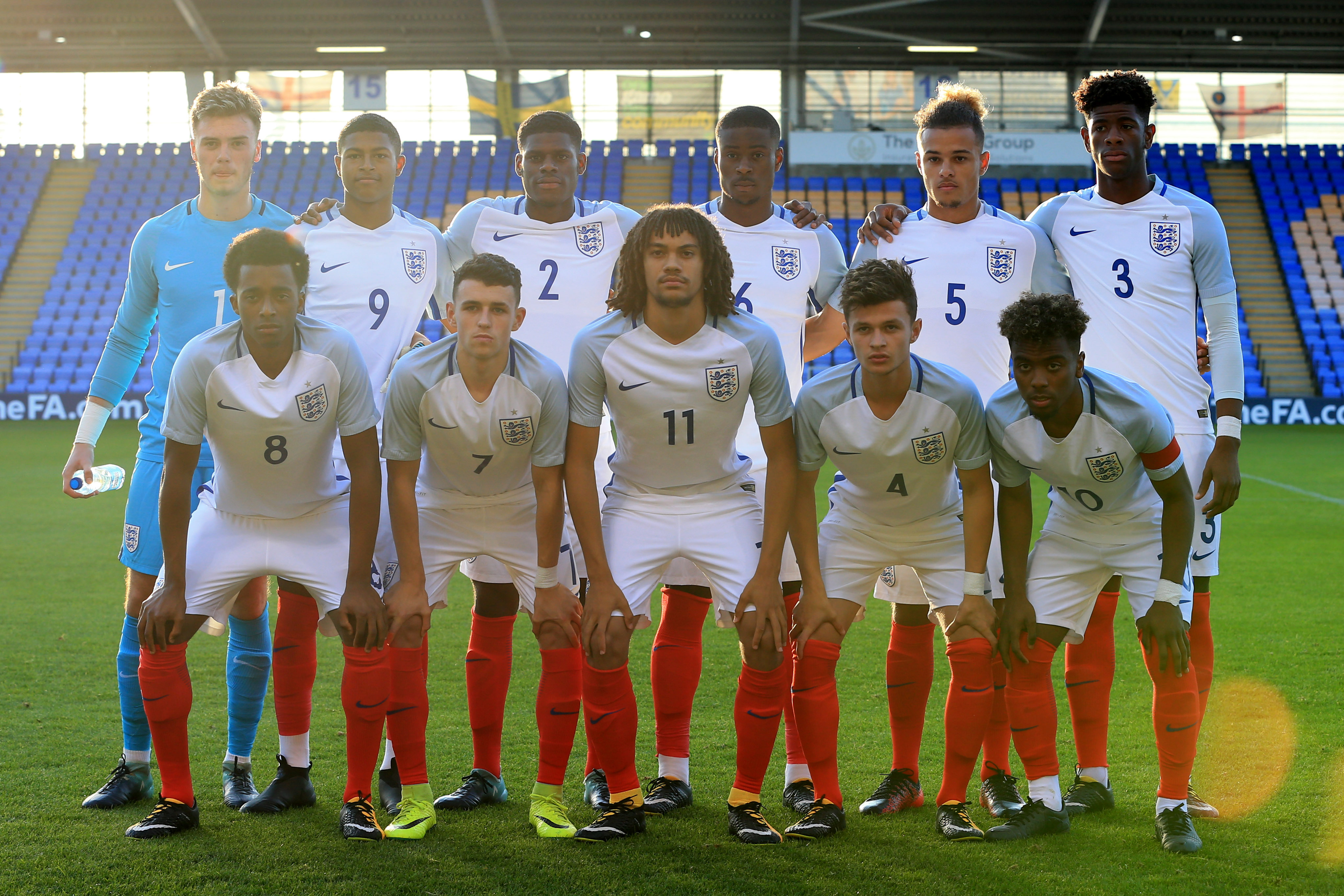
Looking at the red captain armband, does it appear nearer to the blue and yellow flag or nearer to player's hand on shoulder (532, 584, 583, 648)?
player's hand on shoulder (532, 584, 583, 648)

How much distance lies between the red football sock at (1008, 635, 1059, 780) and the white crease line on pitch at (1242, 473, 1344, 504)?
30.5 feet

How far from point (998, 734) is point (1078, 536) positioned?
760mm

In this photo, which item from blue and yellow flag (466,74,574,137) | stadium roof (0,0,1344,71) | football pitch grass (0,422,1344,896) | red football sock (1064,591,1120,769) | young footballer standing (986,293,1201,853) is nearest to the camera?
football pitch grass (0,422,1344,896)

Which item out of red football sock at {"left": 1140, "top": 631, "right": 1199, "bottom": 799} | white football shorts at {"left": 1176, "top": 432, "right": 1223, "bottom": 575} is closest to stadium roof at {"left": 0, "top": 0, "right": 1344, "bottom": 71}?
white football shorts at {"left": 1176, "top": 432, "right": 1223, "bottom": 575}

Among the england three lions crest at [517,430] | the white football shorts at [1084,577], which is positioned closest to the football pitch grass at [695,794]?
the white football shorts at [1084,577]

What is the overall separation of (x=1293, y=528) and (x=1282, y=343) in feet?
45.5

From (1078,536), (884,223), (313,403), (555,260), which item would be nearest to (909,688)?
(1078,536)

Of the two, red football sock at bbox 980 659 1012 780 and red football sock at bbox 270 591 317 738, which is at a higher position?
red football sock at bbox 270 591 317 738

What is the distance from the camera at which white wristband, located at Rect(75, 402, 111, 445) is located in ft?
12.9

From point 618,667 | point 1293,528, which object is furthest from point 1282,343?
point 618,667

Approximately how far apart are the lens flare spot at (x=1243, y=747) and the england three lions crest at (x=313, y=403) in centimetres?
324

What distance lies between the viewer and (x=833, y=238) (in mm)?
4242

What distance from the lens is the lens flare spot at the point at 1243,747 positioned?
147 inches

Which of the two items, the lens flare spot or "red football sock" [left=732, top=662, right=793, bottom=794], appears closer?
"red football sock" [left=732, top=662, right=793, bottom=794]
